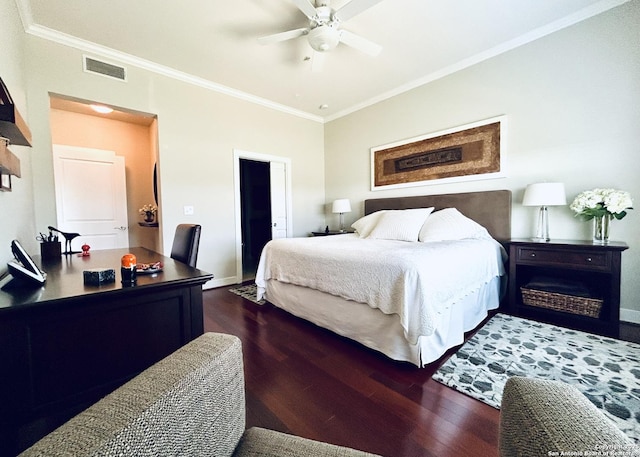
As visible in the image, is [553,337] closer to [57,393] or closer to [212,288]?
[57,393]

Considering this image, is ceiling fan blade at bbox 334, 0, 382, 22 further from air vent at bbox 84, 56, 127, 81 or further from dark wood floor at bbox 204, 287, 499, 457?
dark wood floor at bbox 204, 287, 499, 457

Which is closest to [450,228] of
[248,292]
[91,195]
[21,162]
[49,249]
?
[248,292]

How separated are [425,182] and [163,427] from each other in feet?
12.8

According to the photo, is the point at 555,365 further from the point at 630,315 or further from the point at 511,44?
the point at 511,44

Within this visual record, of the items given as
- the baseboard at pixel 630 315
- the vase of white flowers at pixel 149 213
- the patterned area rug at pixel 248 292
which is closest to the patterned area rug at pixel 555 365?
the baseboard at pixel 630 315

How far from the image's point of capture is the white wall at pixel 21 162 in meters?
1.63

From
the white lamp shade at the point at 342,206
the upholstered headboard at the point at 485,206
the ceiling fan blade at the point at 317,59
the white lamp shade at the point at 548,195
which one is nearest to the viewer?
the white lamp shade at the point at 548,195

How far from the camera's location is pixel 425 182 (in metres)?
3.74

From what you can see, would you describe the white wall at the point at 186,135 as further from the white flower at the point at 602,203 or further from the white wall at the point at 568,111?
the white flower at the point at 602,203

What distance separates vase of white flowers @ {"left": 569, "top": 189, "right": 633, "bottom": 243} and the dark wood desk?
328cm

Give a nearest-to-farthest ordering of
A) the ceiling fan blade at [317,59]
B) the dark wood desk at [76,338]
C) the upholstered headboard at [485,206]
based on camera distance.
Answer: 1. the dark wood desk at [76,338]
2. the ceiling fan blade at [317,59]
3. the upholstered headboard at [485,206]

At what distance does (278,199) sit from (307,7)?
9.78 ft

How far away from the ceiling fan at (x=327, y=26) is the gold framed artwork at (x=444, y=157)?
160 centimetres

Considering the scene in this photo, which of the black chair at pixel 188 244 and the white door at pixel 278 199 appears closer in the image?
the black chair at pixel 188 244
